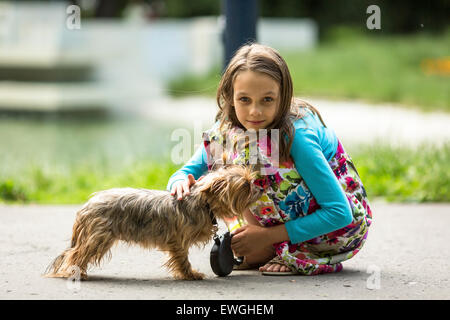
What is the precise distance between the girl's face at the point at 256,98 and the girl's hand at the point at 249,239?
0.57 metres

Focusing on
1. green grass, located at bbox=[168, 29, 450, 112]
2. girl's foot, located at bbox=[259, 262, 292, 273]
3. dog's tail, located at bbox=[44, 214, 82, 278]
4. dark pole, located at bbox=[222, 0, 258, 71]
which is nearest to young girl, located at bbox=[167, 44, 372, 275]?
girl's foot, located at bbox=[259, 262, 292, 273]

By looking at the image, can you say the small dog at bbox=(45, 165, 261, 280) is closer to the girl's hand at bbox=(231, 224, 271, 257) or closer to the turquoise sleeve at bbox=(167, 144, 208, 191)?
the girl's hand at bbox=(231, 224, 271, 257)

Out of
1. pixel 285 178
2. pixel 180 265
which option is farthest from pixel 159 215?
pixel 285 178

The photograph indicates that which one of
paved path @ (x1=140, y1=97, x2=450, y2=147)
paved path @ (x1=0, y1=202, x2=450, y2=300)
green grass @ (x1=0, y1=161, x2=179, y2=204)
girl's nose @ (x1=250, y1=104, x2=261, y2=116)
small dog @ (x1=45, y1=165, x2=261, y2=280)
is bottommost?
paved path @ (x1=140, y1=97, x2=450, y2=147)

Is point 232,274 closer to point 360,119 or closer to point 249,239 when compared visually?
point 249,239

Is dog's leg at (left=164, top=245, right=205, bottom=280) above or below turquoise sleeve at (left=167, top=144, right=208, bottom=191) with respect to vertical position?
→ below

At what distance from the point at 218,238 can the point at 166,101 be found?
48.7ft

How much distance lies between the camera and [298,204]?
12.6ft

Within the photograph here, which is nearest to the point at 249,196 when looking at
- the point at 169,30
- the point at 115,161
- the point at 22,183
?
the point at 22,183

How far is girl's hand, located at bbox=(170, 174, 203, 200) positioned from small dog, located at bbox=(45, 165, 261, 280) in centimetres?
3

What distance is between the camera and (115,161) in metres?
8.73

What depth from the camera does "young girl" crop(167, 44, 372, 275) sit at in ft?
12.2

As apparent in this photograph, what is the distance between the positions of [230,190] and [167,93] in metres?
16.2
